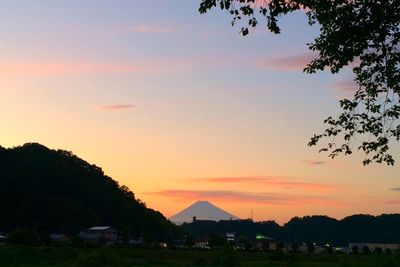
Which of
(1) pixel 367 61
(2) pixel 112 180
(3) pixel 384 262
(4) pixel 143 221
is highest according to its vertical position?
(2) pixel 112 180

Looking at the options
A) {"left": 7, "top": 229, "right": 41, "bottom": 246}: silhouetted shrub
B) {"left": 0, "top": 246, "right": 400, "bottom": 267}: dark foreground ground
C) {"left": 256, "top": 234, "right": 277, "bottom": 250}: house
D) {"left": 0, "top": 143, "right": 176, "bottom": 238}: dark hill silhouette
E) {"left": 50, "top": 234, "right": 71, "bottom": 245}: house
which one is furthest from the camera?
{"left": 0, "top": 143, "right": 176, "bottom": 238}: dark hill silhouette

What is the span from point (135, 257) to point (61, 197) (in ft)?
245

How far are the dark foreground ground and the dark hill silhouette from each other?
6039 cm

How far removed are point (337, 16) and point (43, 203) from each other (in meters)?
133

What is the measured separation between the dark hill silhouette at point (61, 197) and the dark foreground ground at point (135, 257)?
60395 millimetres

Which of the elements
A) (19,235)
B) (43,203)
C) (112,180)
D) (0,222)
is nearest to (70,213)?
(43,203)

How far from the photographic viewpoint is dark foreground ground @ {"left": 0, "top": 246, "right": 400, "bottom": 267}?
46.4m

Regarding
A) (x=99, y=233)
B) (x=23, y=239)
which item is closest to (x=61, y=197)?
(x=99, y=233)

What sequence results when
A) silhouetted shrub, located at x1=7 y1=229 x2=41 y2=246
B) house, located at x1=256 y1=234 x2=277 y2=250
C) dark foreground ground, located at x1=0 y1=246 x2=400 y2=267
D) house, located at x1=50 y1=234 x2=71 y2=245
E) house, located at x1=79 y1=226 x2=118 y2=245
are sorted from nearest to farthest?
dark foreground ground, located at x1=0 y1=246 x2=400 y2=267 < silhouetted shrub, located at x1=7 y1=229 x2=41 y2=246 < house, located at x1=50 y1=234 x2=71 y2=245 < house, located at x1=256 y1=234 x2=277 y2=250 < house, located at x1=79 y1=226 x2=118 y2=245

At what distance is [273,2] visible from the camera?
1213cm

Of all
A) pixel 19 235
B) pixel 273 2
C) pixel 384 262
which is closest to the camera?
pixel 273 2

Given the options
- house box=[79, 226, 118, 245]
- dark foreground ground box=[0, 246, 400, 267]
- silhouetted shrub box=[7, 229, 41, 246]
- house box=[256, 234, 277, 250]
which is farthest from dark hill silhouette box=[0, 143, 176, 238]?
dark foreground ground box=[0, 246, 400, 267]

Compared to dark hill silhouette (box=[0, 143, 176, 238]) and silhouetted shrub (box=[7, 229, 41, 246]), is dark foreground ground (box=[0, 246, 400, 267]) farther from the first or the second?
dark hill silhouette (box=[0, 143, 176, 238])

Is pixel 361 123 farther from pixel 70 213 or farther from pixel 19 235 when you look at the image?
pixel 70 213
